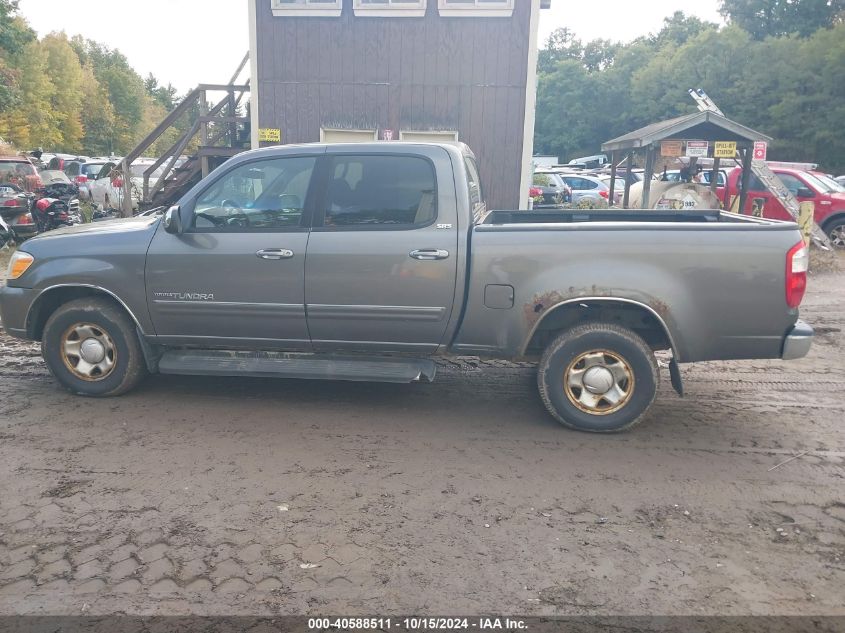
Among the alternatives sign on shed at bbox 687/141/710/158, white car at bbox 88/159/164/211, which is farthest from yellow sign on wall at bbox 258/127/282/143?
sign on shed at bbox 687/141/710/158

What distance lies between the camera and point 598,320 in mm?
4863

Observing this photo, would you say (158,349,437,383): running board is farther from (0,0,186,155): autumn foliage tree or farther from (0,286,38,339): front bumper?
(0,0,186,155): autumn foliage tree

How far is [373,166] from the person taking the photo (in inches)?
199

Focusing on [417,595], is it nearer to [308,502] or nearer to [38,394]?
[308,502]

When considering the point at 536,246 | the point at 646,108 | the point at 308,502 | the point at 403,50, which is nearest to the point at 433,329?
the point at 536,246

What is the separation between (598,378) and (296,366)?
2118 mm

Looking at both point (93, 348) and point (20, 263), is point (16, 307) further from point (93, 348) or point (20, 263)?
point (93, 348)

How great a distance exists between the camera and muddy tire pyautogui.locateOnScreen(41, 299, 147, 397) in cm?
527

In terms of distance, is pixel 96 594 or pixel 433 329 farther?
pixel 433 329

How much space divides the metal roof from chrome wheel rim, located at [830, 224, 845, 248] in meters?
3.03

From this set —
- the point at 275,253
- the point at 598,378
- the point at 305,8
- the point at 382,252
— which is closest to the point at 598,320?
the point at 598,378

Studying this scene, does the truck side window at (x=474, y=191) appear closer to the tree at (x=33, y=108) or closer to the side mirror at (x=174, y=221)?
the side mirror at (x=174, y=221)

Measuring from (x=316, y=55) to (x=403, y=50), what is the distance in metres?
1.57

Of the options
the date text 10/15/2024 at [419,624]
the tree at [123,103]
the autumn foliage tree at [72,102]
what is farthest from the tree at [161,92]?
the date text 10/15/2024 at [419,624]
